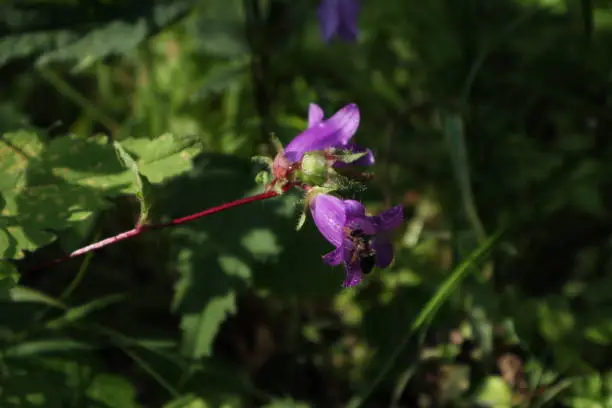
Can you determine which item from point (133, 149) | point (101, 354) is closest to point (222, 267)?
point (133, 149)

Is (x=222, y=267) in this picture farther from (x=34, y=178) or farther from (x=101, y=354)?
(x=101, y=354)

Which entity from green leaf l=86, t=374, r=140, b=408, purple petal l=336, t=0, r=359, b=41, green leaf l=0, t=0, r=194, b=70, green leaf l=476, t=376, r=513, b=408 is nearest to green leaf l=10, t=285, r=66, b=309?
green leaf l=86, t=374, r=140, b=408

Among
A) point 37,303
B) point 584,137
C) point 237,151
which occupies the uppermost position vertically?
point 237,151

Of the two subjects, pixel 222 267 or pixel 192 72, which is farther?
pixel 192 72

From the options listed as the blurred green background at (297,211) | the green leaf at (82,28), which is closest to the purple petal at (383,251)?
the blurred green background at (297,211)

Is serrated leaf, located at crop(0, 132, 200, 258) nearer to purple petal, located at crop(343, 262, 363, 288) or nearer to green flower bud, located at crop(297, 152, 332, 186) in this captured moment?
green flower bud, located at crop(297, 152, 332, 186)

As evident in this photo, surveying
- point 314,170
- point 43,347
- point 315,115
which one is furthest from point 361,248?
point 43,347

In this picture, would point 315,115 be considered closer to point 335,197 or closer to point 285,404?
point 335,197
